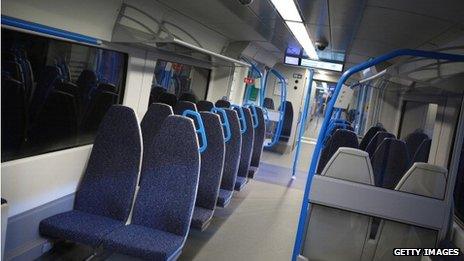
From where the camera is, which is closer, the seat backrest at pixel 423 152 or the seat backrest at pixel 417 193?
the seat backrest at pixel 417 193

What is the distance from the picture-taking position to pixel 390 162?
3236mm

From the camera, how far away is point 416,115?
11.1ft

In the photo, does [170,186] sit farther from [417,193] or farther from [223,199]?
[417,193]

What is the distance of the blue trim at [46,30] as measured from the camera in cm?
207

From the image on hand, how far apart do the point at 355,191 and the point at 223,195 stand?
1505 mm

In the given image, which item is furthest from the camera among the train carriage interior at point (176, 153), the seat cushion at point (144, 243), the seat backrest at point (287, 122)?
the seat backrest at point (287, 122)

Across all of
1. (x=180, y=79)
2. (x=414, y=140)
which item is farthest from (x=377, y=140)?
(x=180, y=79)

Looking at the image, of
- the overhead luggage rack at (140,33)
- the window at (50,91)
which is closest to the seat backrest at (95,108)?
the window at (50,91)

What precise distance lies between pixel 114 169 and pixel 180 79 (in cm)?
282

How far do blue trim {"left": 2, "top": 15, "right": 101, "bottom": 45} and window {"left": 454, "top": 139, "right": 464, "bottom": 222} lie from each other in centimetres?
275

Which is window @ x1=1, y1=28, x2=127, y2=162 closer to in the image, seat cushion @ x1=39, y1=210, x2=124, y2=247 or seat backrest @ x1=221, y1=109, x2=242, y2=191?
seat cushion @ x1=39, y1=210, x2=124, y2=247

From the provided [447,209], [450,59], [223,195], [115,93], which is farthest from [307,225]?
[115,93]

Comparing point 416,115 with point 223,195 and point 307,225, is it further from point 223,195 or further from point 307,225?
point 223,195

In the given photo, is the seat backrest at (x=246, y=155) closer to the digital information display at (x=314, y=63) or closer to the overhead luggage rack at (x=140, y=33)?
the overhead luggage rack at (x=140, y=33)
